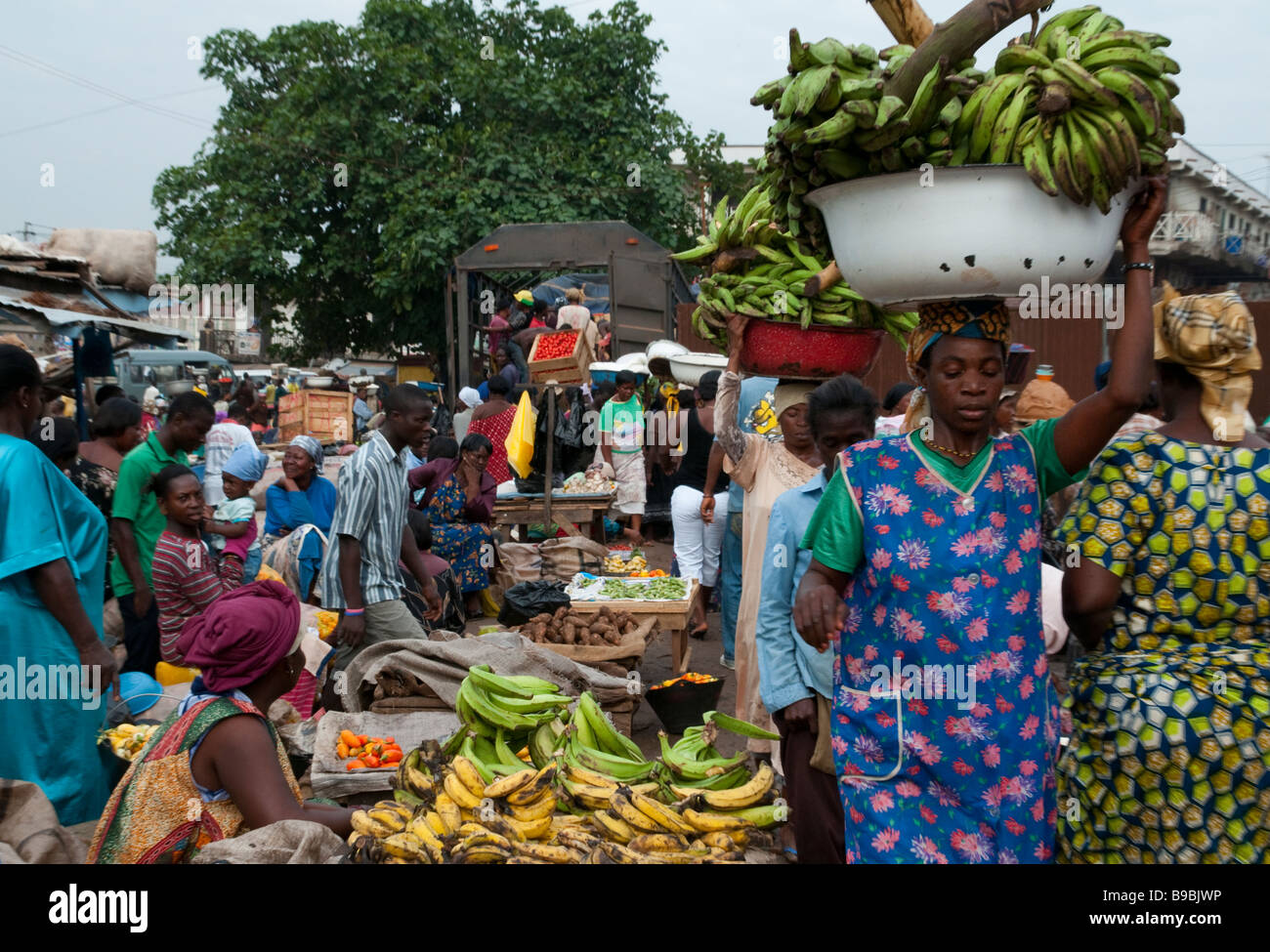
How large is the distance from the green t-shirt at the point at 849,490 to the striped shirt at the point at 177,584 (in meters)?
3.90

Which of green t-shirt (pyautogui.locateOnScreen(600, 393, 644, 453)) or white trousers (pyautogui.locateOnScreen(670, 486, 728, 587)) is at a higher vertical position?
green t-shirt (pyautogui.locateOnScreen(600, 393, 644, 453))

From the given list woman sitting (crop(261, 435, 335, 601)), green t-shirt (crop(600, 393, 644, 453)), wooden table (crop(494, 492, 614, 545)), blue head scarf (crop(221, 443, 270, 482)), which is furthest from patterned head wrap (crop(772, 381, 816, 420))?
green t-shirt (crop(600, 393, 644, 453))

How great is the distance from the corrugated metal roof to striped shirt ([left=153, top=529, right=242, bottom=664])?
322 cm

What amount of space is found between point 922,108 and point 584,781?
218cm

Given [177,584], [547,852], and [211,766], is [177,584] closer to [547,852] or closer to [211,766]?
[211,766]

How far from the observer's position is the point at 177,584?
5129 mm

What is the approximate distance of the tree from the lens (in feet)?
59.8

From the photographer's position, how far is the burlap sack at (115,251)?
33.0ft

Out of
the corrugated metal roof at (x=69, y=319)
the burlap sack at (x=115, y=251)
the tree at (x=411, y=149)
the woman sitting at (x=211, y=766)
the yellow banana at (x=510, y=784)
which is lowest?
the yellow banana at (x=510, y=784)

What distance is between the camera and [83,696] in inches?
138

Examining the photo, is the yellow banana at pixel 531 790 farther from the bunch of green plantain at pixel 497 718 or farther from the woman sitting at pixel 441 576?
the woman sitting at pixel 441 576

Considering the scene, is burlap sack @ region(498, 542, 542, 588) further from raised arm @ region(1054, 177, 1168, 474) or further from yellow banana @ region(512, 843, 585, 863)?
raised arm @ region(1054, 177, 1168, 474)

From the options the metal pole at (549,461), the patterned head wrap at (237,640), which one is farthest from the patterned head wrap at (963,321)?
the metal pole at (549,461)
